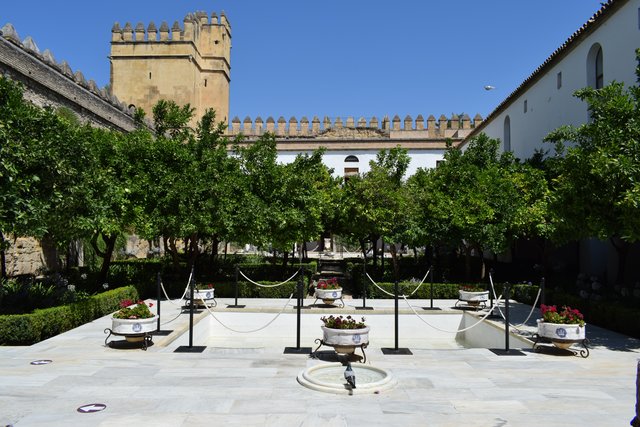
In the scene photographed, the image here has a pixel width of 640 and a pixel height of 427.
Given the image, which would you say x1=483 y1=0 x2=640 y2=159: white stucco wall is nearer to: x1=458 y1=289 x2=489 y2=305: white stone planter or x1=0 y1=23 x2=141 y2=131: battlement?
x1=458 y1=289 x2=489 y2=305: white stone planter

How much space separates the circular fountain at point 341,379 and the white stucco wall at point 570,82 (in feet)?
37.0

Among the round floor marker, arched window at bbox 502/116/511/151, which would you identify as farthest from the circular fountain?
arched window at bbox 502/116/511/151

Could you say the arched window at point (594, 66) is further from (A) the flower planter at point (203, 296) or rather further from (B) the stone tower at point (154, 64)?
(B) the stone tower at point (154, 64)

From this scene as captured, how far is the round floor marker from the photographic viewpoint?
5.77m

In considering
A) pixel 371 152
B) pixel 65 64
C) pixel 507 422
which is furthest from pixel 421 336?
pixel 371 152

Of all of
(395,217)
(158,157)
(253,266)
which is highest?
(158,157)

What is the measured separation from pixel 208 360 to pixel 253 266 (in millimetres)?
13260

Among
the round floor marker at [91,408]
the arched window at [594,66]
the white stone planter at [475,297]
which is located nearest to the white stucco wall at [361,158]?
the arched window at [594,66]

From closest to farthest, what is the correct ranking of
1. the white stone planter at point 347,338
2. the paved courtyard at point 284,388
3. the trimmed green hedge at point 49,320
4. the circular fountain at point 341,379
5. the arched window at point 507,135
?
the paved courtyard at point 284,388 < the circular fountain at point 341,379 < the white stone planter at point 347,338 < the trimmed green hedge at point 49,320 < the arched window at point 507,135

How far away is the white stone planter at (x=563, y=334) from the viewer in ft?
29.6

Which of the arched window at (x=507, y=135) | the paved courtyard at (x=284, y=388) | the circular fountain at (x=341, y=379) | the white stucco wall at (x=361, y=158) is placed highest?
the white stucco wall at (x=361, y=158)

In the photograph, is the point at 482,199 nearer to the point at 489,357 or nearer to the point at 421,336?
the point at 421,336

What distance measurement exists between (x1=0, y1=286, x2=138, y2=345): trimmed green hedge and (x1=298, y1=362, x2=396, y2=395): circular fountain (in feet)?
18.5

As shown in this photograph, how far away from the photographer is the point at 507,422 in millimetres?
5586
